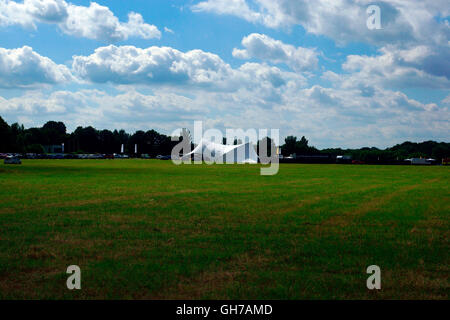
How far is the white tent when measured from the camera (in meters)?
84.8

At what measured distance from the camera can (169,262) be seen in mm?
7805

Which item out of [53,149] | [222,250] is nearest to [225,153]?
[222,250]

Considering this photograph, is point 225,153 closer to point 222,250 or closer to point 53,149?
point 222,250

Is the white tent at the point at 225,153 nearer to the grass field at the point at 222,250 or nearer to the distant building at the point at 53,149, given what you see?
the grass field at the point at 222,250

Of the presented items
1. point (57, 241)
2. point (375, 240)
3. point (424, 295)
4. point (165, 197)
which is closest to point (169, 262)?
point (57, 241)

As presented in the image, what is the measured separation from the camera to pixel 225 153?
87.6 metres

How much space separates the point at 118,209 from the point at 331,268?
9061 mm

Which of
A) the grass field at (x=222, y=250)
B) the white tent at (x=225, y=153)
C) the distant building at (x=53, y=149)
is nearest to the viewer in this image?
the grass field at (x=222, y=250)

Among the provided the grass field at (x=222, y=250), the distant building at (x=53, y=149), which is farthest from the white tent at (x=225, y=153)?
the distant building at (x=53, y=149)

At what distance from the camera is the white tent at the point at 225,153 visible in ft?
278

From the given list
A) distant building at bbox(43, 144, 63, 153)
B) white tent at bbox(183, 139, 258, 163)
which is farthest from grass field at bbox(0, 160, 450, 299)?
distant building at bbox(43, 144, 63, 153)

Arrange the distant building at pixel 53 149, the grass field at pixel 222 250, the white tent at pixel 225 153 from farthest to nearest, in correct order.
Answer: the distant building at pixel 53 149, the white tent at pixel 225 153, the grass field at pixel 222 250
